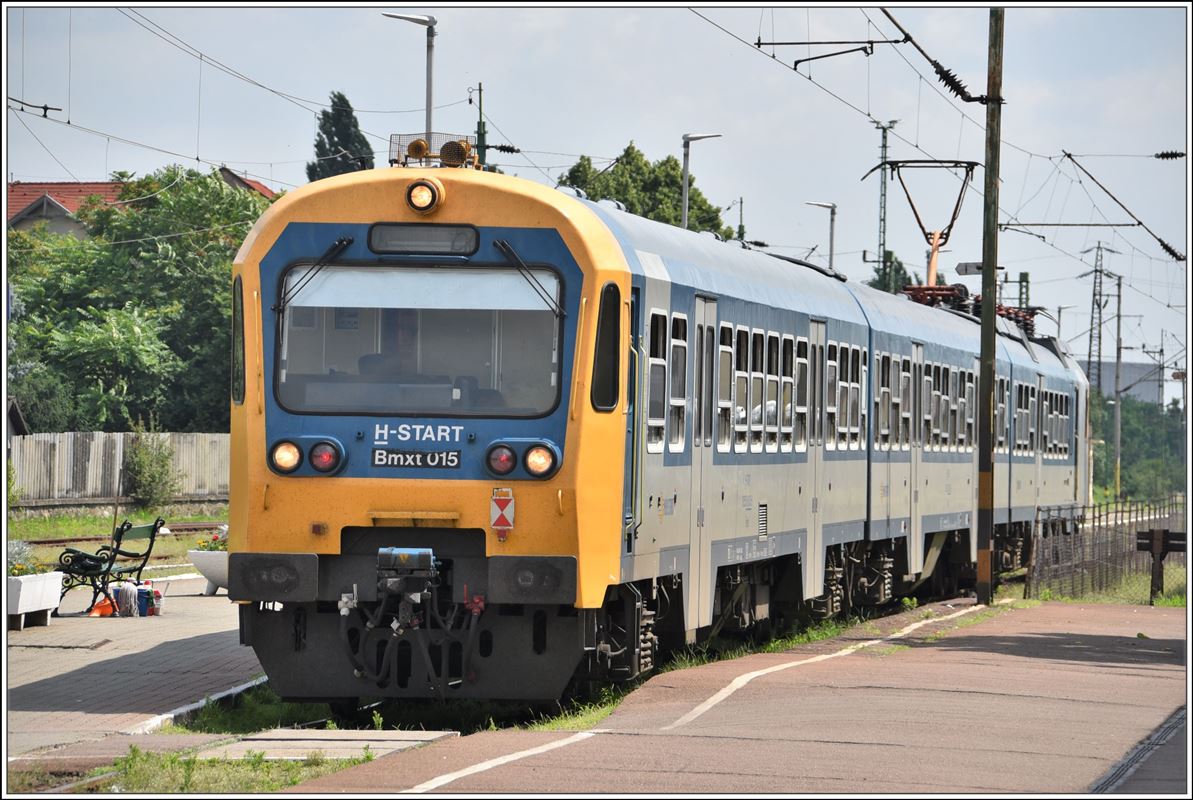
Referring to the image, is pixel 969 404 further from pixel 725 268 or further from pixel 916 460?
pixel 725 268

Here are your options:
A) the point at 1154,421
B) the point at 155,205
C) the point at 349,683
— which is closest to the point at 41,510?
the point at 155,205

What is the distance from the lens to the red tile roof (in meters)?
92.8

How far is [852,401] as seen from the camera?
2100 centimetres

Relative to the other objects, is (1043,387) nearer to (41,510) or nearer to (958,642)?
(958,642)

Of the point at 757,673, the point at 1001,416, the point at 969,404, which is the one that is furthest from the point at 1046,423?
the point at 757,673

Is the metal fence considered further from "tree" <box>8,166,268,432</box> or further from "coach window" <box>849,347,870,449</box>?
"tree" <box>8,166,268,432</box>

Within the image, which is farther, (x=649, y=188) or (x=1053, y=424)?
(x=649, y=188)

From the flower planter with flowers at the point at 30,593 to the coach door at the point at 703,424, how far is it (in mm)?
6529

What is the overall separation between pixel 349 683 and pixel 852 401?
30.3 feet

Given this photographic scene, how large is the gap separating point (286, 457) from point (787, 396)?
652cm

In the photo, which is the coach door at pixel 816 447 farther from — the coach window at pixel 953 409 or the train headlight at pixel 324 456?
the train headlight at pixel 324 456

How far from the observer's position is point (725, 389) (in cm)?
1641

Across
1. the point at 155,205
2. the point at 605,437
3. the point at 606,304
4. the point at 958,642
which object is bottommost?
the point at 958,642

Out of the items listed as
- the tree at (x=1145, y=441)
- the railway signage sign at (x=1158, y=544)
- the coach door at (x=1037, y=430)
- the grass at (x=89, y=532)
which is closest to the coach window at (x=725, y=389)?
the railway signage sign at (x=1158, y=544)
